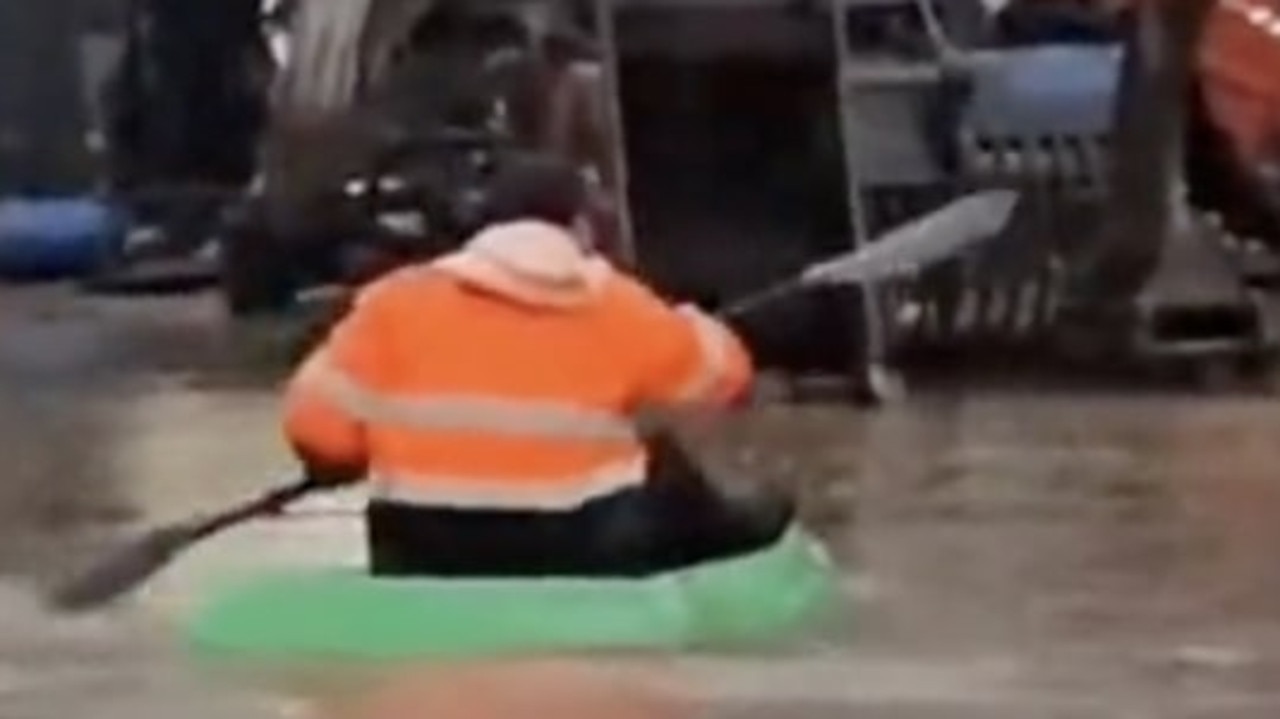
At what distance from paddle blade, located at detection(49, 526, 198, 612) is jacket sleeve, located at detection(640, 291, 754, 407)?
6.05ft

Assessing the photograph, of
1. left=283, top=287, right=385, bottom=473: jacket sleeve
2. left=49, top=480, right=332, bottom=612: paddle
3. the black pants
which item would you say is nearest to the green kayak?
the black pants

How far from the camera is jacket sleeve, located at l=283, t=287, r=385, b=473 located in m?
11.9

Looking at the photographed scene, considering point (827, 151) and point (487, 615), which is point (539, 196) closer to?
point (487, 615)

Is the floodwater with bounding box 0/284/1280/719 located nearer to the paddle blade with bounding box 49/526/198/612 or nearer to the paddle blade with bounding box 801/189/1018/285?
the paddle blade with bounding box 49/526/198/612

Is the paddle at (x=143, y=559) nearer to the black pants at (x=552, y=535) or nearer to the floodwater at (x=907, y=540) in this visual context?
the floodwater at (x=907, y=540)

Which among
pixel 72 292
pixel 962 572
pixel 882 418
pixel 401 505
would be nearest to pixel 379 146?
pixel 72 292

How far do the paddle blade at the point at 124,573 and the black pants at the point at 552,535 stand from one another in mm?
1094

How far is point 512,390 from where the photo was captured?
39.7 ft

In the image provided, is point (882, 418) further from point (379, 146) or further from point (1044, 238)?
point (379, 146)

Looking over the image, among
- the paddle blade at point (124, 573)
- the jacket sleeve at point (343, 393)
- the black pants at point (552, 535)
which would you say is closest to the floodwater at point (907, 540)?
the paddle blade at point (124, 573)

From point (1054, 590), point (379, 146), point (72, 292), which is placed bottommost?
point (72, 292)

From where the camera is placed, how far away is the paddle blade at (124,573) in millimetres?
13320

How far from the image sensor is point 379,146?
25.7 meters

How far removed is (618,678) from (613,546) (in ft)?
2.08
